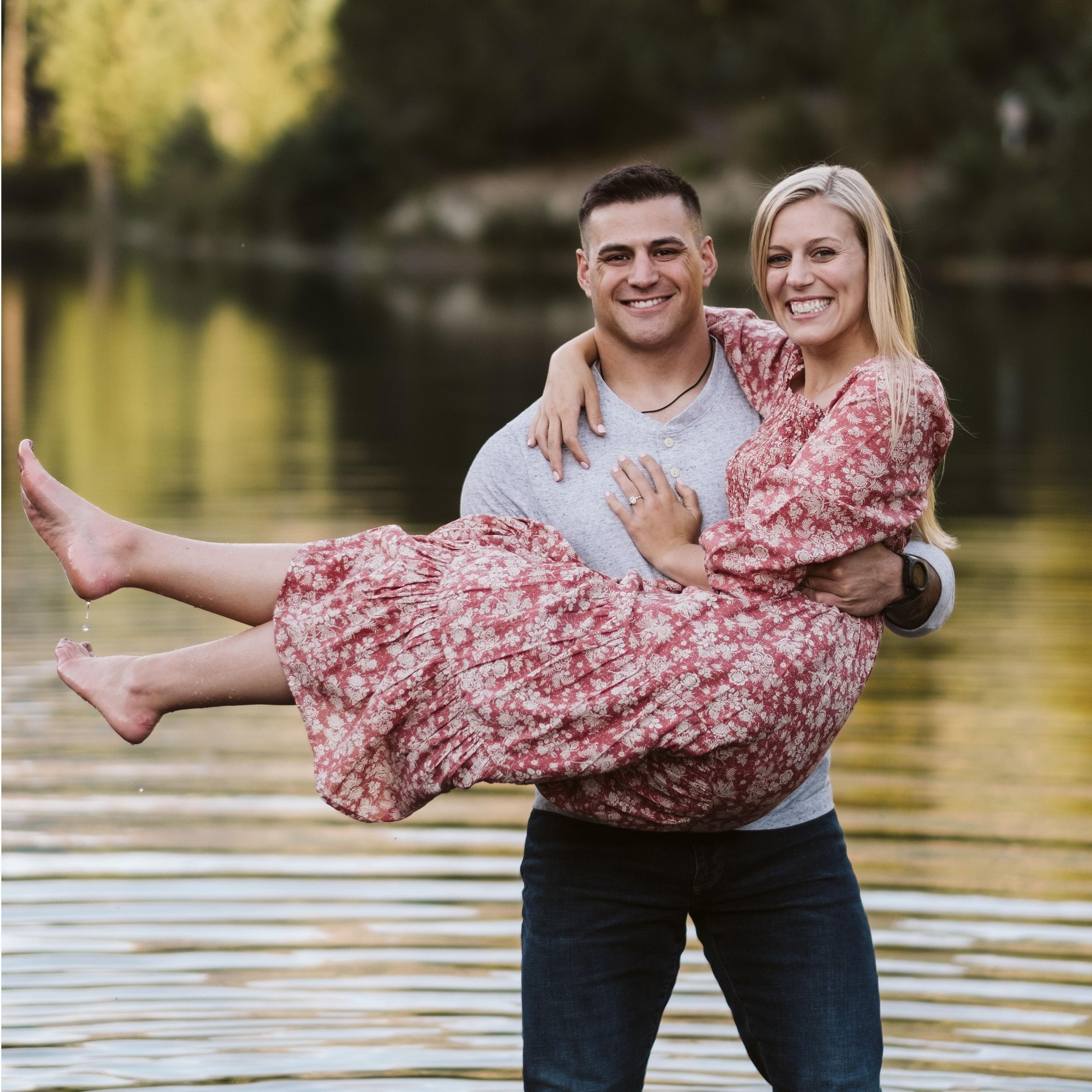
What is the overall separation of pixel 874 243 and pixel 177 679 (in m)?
1.35

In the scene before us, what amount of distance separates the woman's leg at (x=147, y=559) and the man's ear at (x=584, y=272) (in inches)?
27.1

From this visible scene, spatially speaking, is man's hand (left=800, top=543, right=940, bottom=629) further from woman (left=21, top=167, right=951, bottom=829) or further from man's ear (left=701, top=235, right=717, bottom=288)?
man's ear (left=701, top=235, right=717, bottom=288)

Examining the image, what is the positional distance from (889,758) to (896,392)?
11.5 feet

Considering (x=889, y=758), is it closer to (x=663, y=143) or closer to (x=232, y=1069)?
(x=232, y=1069)

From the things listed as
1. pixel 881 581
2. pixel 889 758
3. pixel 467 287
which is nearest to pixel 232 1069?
pixel 881 581

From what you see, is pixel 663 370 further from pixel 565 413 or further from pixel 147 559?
pixel 147 559

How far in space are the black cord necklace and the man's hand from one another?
1.46ft

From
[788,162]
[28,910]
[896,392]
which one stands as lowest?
[28,910]

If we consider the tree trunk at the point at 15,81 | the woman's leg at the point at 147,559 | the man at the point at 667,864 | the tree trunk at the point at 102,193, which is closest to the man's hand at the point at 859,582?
the man at the point at 667,864

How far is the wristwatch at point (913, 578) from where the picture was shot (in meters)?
3.04

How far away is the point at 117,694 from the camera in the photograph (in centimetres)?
315

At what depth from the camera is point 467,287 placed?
3500 centimetres

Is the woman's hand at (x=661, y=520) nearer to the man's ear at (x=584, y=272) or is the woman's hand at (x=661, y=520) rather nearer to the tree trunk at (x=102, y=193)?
the man's ear at (x=584, y=272)

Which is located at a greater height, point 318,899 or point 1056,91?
point 1056,91
